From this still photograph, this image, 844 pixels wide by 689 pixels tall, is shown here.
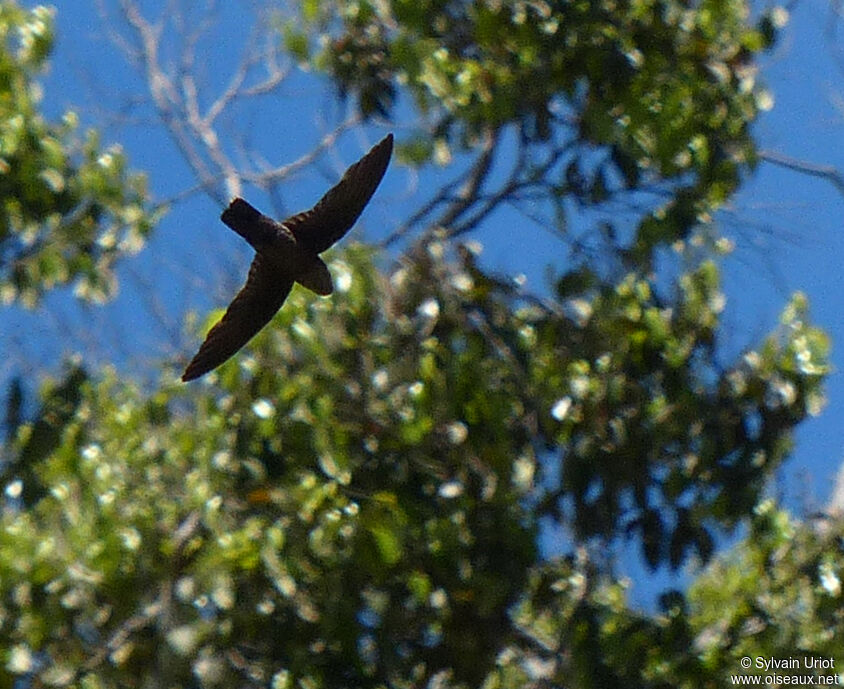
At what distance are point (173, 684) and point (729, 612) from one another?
5.94ft

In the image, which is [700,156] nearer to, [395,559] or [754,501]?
[754,501]

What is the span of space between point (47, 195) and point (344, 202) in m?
2.92

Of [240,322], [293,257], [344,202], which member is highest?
[344,202]

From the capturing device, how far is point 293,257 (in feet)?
9.98

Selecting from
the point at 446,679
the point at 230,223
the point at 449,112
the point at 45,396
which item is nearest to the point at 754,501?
the point at 446,679

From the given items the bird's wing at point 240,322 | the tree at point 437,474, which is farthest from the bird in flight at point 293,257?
the tree at point 437,474

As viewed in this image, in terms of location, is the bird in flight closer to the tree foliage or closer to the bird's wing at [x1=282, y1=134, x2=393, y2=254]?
the bird's wing at [x1=282, y1=134, x2=393, y2=254]

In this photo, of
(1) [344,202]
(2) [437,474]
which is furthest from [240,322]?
(2) [437,474]

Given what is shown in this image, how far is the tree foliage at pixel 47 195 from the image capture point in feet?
18.7

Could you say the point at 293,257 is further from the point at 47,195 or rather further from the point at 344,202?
the point at 47,195

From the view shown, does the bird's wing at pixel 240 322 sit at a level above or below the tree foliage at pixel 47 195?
below

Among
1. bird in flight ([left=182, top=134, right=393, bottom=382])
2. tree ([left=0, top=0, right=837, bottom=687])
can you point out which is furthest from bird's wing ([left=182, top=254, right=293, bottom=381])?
tree ([left=0, top=0, right=837, bottom=687])

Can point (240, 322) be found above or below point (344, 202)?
below

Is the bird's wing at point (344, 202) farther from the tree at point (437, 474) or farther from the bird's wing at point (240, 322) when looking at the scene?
the tree at point (437, 474)
